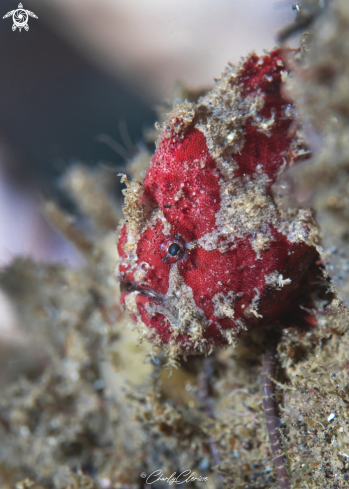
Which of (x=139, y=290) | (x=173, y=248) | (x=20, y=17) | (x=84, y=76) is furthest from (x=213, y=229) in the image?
(x=84, y=76)

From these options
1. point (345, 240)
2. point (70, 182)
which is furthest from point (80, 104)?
point (345, 240)

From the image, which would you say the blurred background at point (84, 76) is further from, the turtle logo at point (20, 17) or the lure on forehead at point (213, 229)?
the lure on forehead at point (213, 229)

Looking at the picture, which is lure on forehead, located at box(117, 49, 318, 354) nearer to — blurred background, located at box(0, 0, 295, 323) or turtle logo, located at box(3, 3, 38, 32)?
blurred background, located at box(0, 0, 295, 323)

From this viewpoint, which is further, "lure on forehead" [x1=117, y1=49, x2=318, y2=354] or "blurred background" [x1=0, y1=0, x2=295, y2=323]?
"blurred background" [x1=0, y1=0, x2=295, y2=323]

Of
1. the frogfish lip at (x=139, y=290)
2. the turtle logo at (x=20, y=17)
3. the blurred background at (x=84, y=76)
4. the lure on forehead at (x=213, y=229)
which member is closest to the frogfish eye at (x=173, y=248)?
the lure on forehead at (x=213, y=229)

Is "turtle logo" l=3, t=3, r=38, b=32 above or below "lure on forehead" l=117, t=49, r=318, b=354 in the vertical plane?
above

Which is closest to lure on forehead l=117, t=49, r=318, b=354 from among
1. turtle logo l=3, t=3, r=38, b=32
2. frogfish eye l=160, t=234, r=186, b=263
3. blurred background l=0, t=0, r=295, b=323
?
frogfish eye l=160, t=234, r=186, b=263

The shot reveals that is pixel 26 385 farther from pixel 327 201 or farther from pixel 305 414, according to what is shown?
pixel 327 201

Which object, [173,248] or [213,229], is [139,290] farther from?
[213,229]
